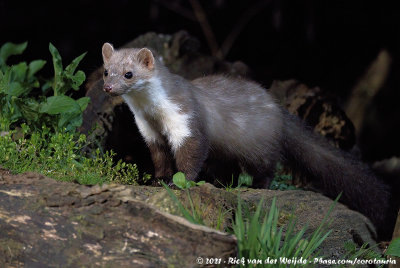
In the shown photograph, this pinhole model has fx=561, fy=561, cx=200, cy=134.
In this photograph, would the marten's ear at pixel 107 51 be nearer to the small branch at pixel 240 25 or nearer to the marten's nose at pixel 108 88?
the marten's nose at pixel 108 88

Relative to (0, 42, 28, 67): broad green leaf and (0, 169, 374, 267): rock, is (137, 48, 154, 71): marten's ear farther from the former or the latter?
(0, 42, 28, 67): broad green leaf

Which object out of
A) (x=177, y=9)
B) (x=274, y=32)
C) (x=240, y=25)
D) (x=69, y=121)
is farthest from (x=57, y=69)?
(x=274, y=32)

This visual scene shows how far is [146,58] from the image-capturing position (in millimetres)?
4879

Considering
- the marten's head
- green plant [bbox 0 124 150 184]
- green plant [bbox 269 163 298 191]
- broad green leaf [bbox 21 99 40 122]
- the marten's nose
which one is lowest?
green plant [bbox 269 163 298 191]

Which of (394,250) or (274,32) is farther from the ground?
(274,32)

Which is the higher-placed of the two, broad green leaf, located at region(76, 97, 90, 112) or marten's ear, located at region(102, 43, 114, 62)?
marten's ear, located at region(102, 43, 114, 62)

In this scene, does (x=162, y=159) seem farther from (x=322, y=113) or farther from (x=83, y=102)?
(x=322, y=113)

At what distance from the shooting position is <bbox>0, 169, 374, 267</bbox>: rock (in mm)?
3215

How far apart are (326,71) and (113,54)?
17.7 feet

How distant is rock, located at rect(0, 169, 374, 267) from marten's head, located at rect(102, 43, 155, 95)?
1.28 metres

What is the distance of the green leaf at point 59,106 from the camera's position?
490 cm

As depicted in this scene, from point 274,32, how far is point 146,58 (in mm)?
5093

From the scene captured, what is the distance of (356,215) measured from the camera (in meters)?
5.31

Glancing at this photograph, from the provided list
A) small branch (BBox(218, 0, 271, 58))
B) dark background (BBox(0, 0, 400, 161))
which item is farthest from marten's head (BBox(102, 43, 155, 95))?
small branch (BBox(218, 0, 271, 58))
